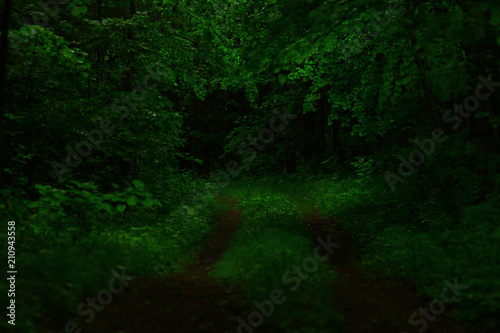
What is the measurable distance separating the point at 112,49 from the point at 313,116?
22.2 meters

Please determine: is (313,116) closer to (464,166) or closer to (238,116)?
→ (238,116)

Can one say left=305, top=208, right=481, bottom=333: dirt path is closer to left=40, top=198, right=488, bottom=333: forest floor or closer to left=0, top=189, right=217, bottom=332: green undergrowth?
left=40, top=198, right=488, bottom=333: forest floor

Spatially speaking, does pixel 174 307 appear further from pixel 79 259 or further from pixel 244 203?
pixel 244 203

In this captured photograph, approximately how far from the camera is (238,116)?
37781 millimetres

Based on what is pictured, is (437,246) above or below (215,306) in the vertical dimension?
below

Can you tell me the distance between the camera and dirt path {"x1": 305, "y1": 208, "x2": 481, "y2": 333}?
550 centimetres

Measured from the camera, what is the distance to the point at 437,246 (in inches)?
344

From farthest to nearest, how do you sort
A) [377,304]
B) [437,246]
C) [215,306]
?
[437,246], [377,304], [215,306]

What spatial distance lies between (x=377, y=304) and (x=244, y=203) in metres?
12.7

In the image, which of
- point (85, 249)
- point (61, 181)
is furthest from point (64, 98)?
point (85, 249)

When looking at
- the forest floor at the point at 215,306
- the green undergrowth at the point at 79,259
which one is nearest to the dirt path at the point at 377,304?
the forest floor at the point at 215,306

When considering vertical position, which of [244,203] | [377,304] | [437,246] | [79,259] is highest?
[79,259]

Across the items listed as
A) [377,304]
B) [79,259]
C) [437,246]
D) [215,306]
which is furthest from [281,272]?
[437,246]

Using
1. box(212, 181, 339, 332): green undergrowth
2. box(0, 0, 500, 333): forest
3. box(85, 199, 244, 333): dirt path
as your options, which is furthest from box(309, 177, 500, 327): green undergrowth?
box(85, 199, 244, 333): dirt path
